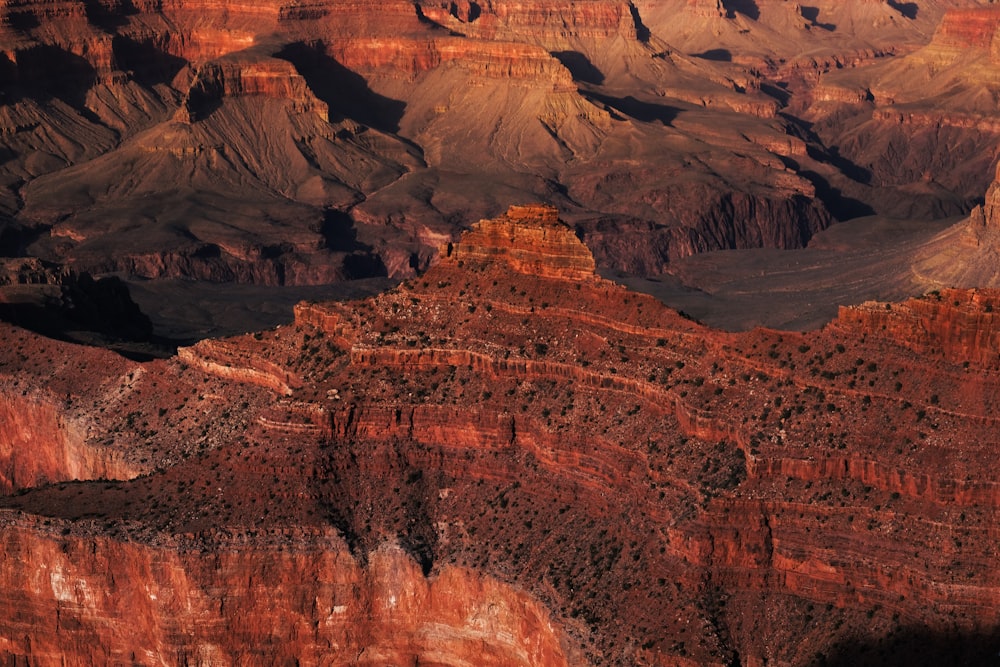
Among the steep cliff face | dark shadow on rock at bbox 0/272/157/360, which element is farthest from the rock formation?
dark shadow on rock at bbox 0/272/157/360

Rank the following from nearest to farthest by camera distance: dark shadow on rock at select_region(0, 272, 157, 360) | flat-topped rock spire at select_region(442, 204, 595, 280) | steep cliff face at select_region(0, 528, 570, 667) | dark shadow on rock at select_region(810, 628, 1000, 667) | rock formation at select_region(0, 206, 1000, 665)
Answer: dark shadow on rock at select_region(810, 628, 1000, 667), rock formation at select_region(0, 206, 1000, 665), steep cliff face at select_region(0, 528, 570, 667), flat-topped rock spire at select_region(442, 204, 595, 280), dark shadow on rock at select_region(0, 272, 157, 360)

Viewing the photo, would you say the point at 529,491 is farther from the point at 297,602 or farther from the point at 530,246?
the point at 530,246

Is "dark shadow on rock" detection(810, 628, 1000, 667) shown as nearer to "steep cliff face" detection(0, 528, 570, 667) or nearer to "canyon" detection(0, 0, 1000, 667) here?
"canyon" detection(0, 0, 1000, 667)

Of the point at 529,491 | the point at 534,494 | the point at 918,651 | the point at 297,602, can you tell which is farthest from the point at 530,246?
the point at 918,651

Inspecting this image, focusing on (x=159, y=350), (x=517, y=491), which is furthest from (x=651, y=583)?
(x=159, y=350)

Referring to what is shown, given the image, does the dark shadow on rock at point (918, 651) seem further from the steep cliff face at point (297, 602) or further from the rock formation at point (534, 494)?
the steep cliff face at point (297, 602)

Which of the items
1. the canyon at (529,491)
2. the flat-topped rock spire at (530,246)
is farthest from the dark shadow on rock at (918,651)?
the flat-topped rock spire at (530,246)

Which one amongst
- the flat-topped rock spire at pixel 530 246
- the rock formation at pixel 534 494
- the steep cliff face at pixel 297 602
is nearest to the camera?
the rock formation at pixel 534 494
